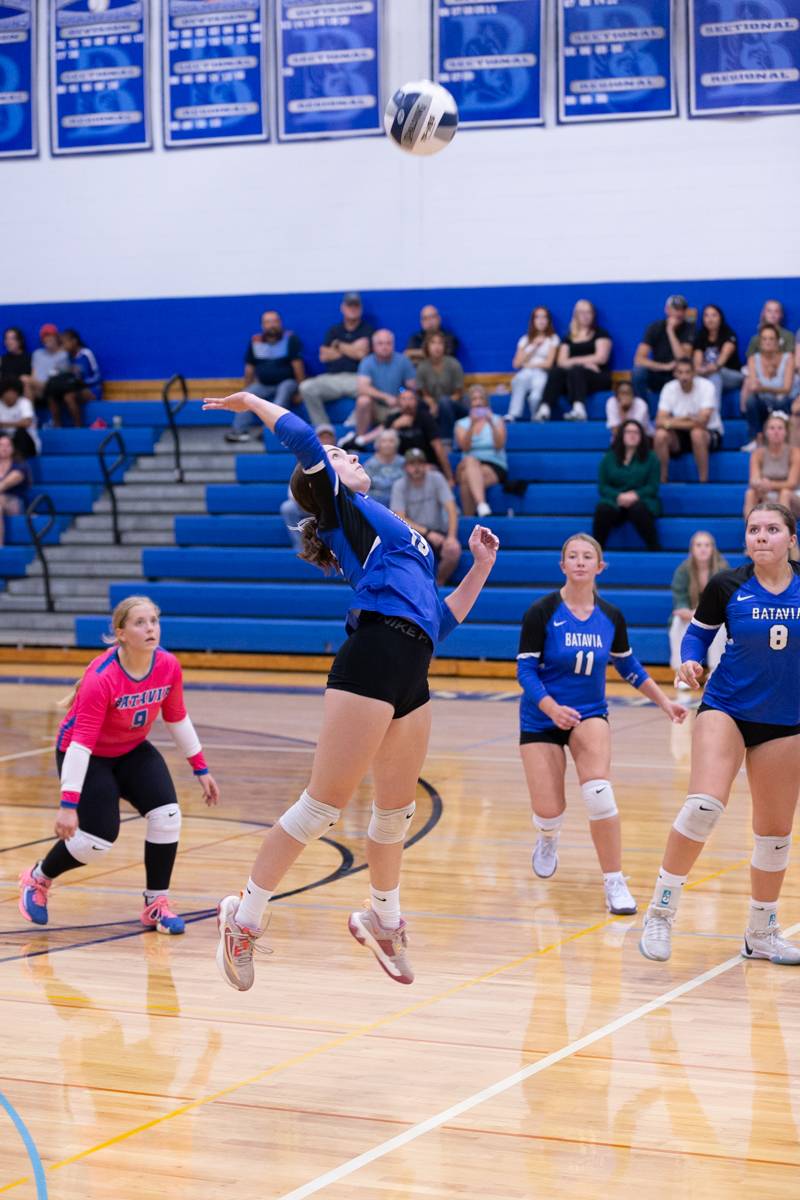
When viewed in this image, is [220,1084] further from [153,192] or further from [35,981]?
[153,192]

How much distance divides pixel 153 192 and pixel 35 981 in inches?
574

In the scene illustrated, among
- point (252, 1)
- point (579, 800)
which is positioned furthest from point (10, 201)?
point (579, 800)

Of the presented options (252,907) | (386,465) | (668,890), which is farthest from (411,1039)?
(386,465)

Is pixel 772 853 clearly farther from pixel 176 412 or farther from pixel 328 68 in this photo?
pixel 328 68

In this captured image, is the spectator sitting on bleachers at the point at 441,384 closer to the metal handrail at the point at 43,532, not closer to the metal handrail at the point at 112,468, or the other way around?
the metal handrail at the point at 112,468

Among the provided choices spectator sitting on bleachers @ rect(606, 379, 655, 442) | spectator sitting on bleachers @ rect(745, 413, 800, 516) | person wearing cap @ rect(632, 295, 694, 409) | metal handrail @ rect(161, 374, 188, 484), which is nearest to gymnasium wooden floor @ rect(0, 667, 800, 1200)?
spectator sitting on bleachers @ rect(745, 413, 800, 516)

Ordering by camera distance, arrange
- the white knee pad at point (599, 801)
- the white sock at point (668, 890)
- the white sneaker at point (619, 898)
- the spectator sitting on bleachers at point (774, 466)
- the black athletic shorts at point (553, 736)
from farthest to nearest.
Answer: the spectator sitting on bleachers at point (774, 466) < the black athletic shorts at point (553, 736) < the white knee pad at point (599, 801) < the white sneaker at point (619, 898) < the white sock at point (668, 890)

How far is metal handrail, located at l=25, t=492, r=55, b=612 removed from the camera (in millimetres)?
16812

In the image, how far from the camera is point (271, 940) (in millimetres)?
6215

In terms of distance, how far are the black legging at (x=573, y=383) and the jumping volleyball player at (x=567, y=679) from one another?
9571 mm

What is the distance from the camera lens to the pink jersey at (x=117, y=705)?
20.6 feet

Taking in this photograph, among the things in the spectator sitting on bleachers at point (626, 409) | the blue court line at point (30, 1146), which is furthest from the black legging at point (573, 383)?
the blue court line at point (30, 1146)

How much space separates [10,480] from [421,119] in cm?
817

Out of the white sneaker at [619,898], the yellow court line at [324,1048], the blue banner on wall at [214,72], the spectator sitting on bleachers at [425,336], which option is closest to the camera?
the yellow court line at [324,1048]
